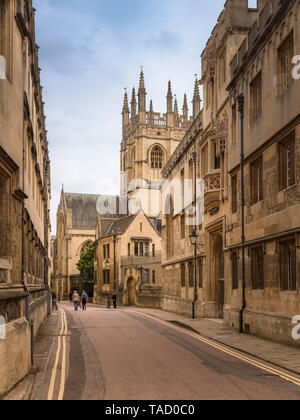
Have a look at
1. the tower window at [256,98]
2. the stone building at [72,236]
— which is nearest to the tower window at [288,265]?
the tower window at [256,98]

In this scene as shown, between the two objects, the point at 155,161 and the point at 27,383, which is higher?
the point at 155,161

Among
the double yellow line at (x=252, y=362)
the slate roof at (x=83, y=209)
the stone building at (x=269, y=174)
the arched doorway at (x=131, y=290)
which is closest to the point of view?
the double yellow line at (x=252, y=362)

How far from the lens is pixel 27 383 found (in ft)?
34.0

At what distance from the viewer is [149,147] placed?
102m

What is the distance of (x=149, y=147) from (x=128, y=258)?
45152 millimetres

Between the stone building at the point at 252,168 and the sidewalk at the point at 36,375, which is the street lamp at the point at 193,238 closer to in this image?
the stone building at the point at 252,168

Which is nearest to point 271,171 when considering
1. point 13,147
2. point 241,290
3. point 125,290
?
point 241,290

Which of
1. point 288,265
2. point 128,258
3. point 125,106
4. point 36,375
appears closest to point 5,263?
point 36,375

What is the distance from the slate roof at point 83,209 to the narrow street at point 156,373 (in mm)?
80366

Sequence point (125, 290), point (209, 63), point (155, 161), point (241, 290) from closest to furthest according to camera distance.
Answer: point (241, 290), point (209, 63), point (125, 290), point (155, 161)

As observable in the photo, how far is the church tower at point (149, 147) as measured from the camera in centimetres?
10050
